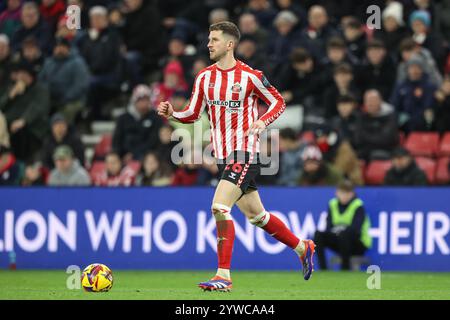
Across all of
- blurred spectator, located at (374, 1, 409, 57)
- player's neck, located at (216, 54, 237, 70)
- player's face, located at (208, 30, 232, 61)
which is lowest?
player's neck, located at (216, 54, 237, 70)

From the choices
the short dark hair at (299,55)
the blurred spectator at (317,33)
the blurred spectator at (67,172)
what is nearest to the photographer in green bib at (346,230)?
the short dark hair at (299,55)

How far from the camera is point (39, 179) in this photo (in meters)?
16.1

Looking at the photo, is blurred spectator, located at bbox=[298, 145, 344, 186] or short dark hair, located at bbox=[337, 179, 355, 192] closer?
short dark hair, located at bbox=[337, 179, 355, 192]

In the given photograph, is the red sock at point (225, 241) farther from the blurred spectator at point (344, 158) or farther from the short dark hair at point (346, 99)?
the short dark hair at point (346, 99)

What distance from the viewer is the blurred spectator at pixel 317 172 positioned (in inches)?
602

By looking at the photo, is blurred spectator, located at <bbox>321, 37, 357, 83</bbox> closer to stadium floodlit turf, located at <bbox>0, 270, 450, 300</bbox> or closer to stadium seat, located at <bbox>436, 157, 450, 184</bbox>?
stadium seat, located at <bbox>436, 157, 450, 184</bbox>

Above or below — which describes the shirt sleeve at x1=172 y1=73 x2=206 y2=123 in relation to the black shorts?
above

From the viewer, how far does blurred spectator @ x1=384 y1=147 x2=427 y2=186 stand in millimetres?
15078

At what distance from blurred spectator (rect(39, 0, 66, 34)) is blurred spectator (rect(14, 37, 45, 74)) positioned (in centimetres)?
77

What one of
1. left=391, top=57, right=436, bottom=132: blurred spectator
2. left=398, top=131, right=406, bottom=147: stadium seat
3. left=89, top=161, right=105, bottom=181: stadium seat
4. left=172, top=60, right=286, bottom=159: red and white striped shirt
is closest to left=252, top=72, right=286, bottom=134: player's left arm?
left=172, top=60, right=286, bottom=159: red and white striped shirt

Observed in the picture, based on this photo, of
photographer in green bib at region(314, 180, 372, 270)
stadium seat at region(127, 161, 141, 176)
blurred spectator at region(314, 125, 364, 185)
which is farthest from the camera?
stadium seat at region(127, 161, 141, 176)

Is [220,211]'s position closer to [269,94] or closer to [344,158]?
[269,94]

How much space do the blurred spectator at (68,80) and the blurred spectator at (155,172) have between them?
2.30 metres
